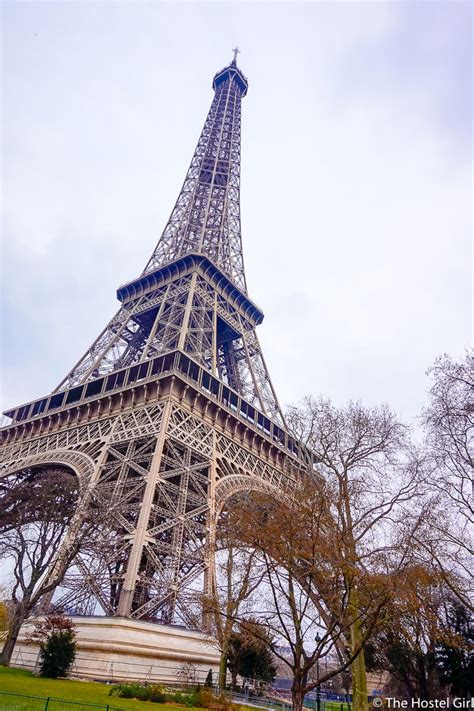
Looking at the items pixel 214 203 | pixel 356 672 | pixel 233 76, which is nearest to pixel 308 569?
pixel 356 672

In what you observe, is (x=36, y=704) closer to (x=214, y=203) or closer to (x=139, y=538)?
(x=139, y=538)

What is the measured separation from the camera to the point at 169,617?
19781 millimetres

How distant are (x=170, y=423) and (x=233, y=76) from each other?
216 feet

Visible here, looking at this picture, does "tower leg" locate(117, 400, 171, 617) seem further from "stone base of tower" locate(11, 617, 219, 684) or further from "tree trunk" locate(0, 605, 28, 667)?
"tree trunk" locate(0, 605, 28, 667)

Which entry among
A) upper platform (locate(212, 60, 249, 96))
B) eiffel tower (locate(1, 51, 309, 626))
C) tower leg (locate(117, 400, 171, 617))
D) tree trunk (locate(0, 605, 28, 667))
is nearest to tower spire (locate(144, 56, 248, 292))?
eiffel tower (locate(1, 51, 309, 626))

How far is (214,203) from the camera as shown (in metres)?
56.7

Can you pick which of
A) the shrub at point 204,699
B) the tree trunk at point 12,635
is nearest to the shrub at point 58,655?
the tree trunk at point 12,635

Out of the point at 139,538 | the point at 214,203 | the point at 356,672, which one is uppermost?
the point at 214,203

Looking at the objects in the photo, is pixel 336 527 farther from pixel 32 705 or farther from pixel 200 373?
pixel 200 373

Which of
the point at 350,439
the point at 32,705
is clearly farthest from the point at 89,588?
the point at 350,439

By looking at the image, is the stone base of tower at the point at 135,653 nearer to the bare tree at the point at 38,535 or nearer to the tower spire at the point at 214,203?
the bare tree at the point at 38,535

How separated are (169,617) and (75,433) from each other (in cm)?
1544

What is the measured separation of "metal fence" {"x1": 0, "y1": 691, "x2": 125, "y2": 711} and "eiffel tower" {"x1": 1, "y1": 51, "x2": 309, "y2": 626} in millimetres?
8057

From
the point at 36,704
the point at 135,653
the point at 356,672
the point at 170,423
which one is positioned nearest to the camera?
the point at 36,704
